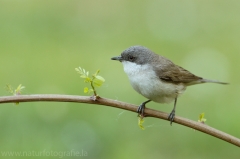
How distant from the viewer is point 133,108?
3398 mm

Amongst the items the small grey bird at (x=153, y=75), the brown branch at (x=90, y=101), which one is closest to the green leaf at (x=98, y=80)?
the brown branch at (x=90, y=101)

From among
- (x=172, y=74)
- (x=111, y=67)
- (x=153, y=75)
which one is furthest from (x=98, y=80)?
(x=111, y=67)

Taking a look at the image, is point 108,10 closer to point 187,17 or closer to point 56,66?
point 187,17

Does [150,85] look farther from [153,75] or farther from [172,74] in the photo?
[172,74]

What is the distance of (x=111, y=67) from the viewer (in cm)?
921

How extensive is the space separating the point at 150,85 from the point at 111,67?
4369mm

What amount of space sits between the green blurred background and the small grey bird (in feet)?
1.23

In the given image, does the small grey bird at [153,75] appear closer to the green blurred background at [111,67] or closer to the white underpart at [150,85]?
the white underpart at [150,85]

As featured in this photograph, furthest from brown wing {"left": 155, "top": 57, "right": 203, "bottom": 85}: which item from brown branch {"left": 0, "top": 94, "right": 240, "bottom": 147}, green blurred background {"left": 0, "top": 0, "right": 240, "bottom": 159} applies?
brown branch {"left": 0, "top": 94, "right": 240, "bottom": 147}

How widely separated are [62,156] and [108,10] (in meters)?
7.17

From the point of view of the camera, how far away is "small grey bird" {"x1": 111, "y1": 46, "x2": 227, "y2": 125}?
487 cm

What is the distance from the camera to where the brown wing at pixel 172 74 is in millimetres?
5207

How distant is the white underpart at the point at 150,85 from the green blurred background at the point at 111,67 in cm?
33

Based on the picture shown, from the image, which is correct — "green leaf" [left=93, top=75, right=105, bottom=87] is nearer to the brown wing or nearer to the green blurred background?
the green blurred background
